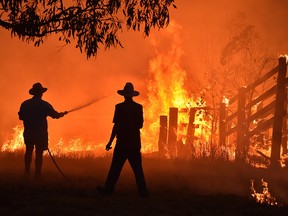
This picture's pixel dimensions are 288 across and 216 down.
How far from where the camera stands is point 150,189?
1045 cm

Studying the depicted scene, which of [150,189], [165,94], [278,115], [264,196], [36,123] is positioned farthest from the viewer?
[165,94]

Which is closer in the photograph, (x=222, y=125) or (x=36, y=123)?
(x=36, y=123)

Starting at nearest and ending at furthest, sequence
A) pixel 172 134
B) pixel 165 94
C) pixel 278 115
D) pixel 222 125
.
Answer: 1. pixel 278 115
2. pixel 222 125
3. pixel 172 134
4. pixel 165 94

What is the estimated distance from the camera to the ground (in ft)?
26.9

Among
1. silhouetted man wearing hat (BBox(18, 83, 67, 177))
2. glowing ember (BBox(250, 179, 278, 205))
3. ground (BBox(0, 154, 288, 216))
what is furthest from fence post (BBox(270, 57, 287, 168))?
silhouetted man wearing hat (BBox(18, 83, 67, 177))

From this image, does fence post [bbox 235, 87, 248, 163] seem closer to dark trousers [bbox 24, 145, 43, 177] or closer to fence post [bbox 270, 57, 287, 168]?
fence post [bbox 270, 57, 287, 168]

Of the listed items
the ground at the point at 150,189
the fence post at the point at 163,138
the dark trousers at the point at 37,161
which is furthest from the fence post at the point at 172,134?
the dark trousers at the point at 37,161

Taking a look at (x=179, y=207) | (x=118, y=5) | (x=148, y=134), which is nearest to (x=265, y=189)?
(x=179, y=207)

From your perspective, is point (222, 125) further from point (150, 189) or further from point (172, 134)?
point (150, 189)

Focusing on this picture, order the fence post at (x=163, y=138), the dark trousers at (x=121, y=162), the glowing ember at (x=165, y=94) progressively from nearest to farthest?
1. the dark trousers at (x=121, y=162)
2. the fence post at (x=163, y=138)
3. the glowing ember at (x=165, y=94)

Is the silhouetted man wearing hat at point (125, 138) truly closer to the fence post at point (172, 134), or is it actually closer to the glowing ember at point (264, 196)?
the glowing ember at point (264, 196)

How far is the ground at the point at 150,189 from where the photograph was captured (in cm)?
821

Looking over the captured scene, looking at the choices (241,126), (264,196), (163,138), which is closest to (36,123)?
(264,196)

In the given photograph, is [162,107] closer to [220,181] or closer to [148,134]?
[148,134]
